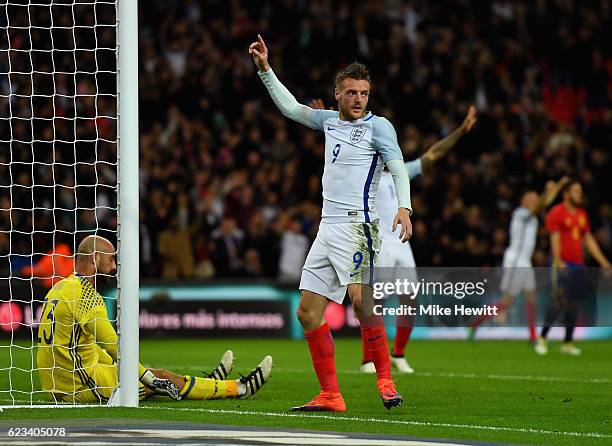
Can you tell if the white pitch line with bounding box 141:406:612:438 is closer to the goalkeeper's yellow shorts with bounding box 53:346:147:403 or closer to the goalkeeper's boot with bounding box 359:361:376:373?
the goalkeeper's yellow shorts with bounding box 53:346:147:403

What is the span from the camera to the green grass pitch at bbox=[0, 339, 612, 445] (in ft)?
25.9

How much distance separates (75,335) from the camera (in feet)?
30.4

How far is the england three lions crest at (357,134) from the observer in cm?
877

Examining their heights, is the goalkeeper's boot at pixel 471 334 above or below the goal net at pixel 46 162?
below

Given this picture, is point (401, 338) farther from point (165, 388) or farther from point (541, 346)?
point (165, 388)

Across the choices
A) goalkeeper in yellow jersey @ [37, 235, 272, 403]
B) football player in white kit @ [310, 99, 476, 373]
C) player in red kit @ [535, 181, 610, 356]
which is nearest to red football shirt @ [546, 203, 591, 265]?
player in red kit @ [535, 181, 610, 356]

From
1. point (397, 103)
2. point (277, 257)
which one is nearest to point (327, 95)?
point (397, 103)

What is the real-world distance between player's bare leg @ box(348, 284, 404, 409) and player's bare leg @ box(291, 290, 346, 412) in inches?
8.8

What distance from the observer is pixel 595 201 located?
21.7m

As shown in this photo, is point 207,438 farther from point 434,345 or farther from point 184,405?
point 434,345

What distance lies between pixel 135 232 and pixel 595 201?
14128 mm

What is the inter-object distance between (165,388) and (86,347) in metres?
0.62

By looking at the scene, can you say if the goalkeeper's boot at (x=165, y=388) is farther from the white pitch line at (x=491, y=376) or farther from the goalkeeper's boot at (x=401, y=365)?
the goalkeeper's boot at (x=401, y=365)

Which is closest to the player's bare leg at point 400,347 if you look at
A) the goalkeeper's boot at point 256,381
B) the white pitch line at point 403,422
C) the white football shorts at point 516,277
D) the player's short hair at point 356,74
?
the goalkeeper's boot at point 256,381
